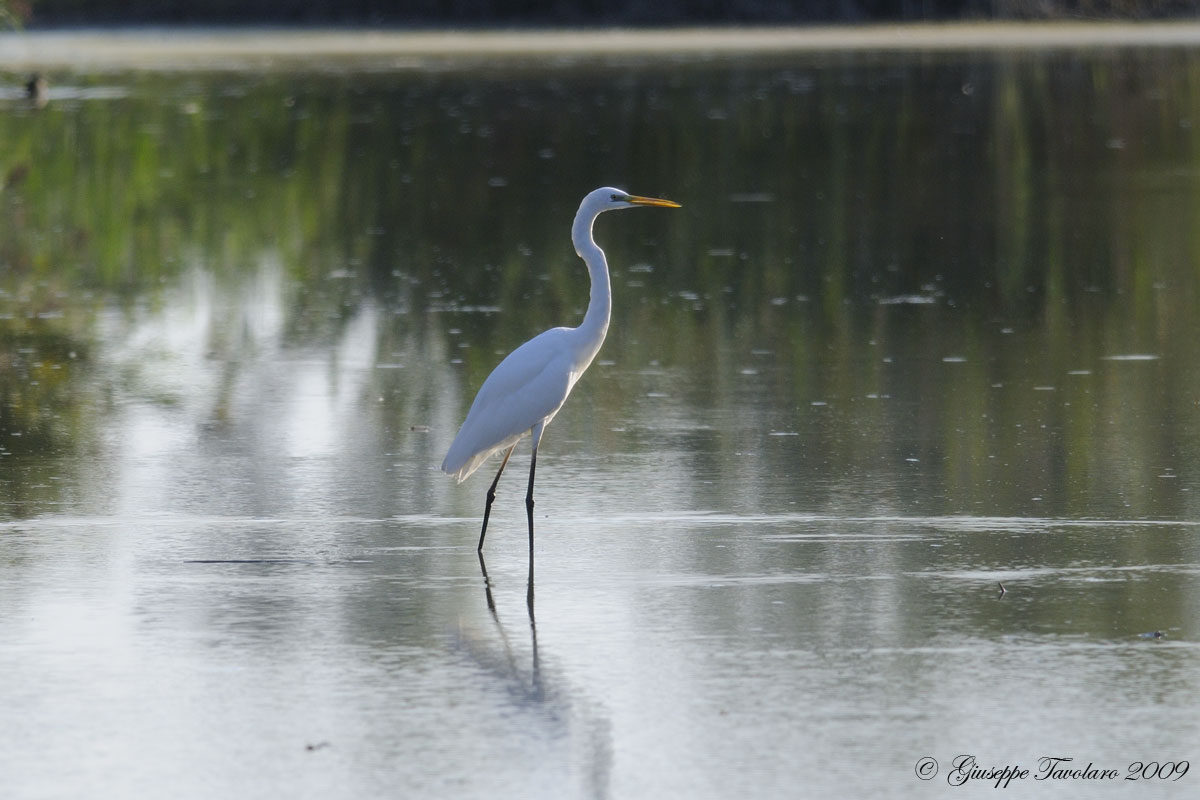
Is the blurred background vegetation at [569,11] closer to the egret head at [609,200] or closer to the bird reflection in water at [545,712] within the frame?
the egret head at [609,200]

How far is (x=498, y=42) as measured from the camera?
45250mm

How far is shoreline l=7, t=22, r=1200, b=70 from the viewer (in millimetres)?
38750

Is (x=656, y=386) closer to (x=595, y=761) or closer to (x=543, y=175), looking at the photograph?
(x=595, y=761)

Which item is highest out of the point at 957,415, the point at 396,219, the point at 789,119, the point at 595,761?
the point at 789,119

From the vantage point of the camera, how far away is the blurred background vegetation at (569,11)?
51.0m

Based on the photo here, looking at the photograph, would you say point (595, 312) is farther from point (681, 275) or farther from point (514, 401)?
point (681, 275)

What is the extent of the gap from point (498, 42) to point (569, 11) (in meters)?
8.98

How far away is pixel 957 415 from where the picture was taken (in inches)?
337

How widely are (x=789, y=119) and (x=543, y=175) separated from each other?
5810mm

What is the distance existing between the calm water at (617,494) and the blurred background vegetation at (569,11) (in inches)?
1367

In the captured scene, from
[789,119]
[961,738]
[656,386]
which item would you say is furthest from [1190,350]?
[789,119]

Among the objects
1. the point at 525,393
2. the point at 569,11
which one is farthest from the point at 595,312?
the point at 569,11

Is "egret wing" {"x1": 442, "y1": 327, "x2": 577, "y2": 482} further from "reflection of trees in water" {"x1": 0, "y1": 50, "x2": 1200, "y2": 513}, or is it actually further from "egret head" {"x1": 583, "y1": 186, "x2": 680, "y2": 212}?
"reflection of trees in water" {"x1": 0, "y1": 50, "x2": 1200, "y2": 513}

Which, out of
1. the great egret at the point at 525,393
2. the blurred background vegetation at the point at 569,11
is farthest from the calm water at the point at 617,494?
the blurred background vegetation at the point at 569,11
